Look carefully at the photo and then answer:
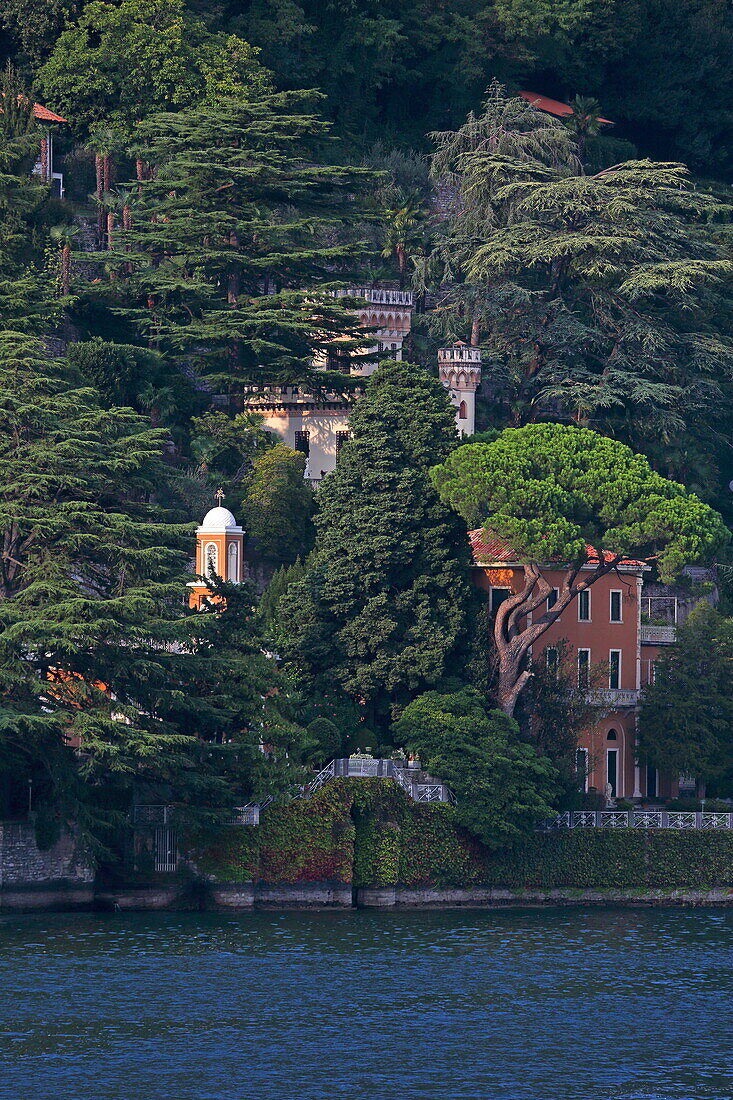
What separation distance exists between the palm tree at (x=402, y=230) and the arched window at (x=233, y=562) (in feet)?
117

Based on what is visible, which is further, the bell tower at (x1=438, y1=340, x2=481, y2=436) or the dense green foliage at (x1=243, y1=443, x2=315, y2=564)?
the bell tower at (x1=438, y1=340, x2=481, y2=436)

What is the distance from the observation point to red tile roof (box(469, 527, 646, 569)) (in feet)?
290

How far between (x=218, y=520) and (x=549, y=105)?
60.1 metres

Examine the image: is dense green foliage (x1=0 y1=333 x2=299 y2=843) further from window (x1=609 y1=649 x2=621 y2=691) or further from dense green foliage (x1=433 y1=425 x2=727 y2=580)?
window (x1=609 y1=649 x2=621 y2=691)

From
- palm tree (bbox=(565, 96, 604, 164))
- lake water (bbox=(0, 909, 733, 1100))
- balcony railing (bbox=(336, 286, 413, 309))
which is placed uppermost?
palm tree (bbox=(565, 96, 604, 164))

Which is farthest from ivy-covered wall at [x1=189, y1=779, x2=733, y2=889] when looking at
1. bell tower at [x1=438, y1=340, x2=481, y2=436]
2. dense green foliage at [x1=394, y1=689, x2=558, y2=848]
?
bell tower at [x1=438, y1=340, x2=481, y2=436]

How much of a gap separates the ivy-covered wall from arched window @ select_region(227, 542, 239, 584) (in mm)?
10128

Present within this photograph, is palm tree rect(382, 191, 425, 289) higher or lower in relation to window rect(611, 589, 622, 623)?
higher

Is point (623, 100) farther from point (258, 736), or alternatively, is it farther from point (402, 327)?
point (258, 736)

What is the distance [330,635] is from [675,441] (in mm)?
30408

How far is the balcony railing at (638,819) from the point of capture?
8544 cm

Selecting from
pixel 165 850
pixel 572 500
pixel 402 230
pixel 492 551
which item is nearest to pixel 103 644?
pixel 165 850

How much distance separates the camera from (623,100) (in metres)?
144

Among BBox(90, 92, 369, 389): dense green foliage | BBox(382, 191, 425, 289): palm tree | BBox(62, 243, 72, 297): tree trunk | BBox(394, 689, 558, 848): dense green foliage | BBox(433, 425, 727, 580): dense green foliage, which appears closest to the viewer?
BBox(394, 689, 558, 848): dense green foliage
